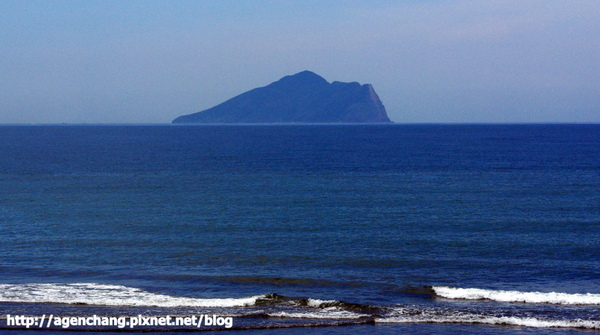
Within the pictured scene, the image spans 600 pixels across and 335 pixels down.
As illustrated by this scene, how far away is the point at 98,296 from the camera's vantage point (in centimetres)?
2864

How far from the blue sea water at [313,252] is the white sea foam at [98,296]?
95 millimetres

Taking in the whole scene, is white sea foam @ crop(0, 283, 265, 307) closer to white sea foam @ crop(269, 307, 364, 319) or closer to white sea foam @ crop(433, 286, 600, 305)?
white sea foam @ crop(269, 307, 364, 319)

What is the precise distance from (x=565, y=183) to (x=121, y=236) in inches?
1925

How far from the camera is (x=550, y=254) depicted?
36.3 metres

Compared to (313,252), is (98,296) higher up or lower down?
lower down

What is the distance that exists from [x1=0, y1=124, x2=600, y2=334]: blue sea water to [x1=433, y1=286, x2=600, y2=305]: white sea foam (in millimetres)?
88

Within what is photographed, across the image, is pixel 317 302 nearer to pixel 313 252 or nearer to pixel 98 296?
pixel 313 252

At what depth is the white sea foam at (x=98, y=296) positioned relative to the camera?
2761 centimetres


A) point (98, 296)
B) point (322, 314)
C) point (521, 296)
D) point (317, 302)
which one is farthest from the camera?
point (98, 296)

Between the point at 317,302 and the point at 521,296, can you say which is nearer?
the point at 317,302

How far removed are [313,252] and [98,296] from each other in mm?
13823

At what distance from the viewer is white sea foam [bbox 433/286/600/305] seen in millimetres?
27531

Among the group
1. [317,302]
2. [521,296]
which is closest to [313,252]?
[317,302]

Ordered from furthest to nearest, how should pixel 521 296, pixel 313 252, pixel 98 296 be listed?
1. pixel 313 252
2. pixel 98 296
3. pixel 521 296
